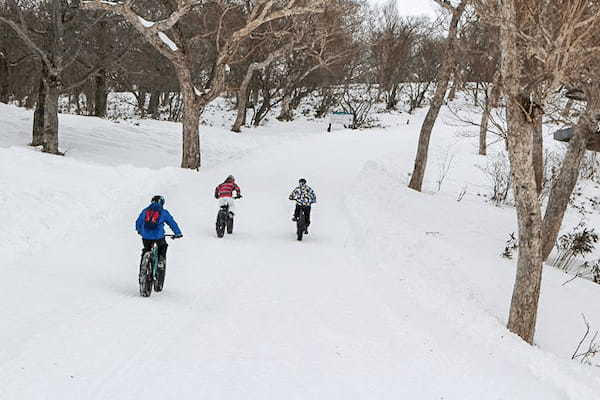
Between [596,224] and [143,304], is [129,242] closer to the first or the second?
[143,304]

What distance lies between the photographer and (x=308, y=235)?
1277cm

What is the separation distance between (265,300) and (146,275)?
1.85 meters

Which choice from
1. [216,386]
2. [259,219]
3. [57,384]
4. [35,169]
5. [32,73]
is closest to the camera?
[57,384]

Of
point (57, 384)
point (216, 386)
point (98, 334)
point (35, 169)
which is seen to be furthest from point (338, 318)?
point (35, 169)

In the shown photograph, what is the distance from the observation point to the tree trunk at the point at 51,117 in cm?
1634

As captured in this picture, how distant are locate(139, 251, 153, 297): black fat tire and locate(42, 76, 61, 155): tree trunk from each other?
1106 cm

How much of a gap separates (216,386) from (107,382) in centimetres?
107

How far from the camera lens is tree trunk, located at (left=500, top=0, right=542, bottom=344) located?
291 inches

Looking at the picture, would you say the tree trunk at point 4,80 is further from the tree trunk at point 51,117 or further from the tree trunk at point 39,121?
the tree trunk at point 51,117

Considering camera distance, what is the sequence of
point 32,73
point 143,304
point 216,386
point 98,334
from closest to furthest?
point 216,386 → point 98,334 → point 143,304 → point 32,73

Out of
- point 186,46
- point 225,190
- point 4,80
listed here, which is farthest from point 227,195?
Result: point 4,80

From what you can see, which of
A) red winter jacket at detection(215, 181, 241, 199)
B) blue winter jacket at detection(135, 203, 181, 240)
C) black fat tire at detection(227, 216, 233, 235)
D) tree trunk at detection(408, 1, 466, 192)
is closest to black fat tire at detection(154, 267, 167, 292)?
blue winter jacket at detection(135, 203, 181, 240)

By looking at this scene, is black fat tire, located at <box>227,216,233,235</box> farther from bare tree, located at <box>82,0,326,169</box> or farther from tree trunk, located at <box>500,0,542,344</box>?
bare tree, located at <box>82,0,326,169</box>

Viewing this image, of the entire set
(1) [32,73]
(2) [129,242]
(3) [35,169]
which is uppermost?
(1) [32,73]
